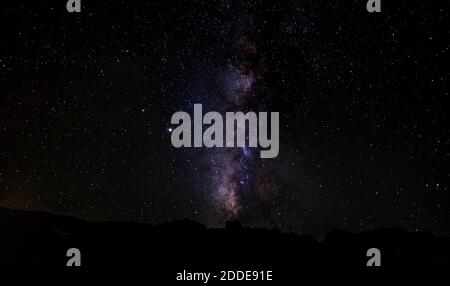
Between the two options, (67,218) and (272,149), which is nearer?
(272,149)

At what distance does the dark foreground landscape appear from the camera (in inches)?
517

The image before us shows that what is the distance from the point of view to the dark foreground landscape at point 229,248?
13.1 metres

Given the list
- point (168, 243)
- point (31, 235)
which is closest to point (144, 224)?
point (168, 243)

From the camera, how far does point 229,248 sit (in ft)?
48.6
